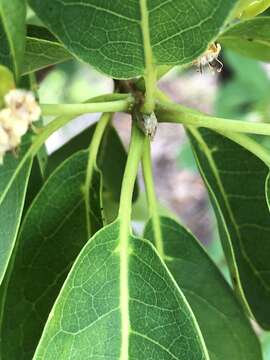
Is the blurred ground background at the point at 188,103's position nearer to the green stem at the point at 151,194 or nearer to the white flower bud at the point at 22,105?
the green stem at the point at 151,194

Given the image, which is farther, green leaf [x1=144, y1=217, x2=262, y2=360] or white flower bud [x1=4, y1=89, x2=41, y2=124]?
green leaf [x1=144, y1=217, x2=262, y2=360]

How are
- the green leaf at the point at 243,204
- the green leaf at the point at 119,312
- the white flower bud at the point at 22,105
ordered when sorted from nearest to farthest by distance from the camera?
the white flower bud at the point at 22,105, the green leaf at the point at 119,312, the green leaf at the point at 243,204

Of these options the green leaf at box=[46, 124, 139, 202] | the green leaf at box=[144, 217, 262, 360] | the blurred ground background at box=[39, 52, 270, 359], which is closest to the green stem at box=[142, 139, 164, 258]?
the green leaf at box=[144, 217, 262, 360]

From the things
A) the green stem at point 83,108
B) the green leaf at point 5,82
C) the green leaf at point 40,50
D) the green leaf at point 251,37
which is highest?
the green leaf at point 251,37

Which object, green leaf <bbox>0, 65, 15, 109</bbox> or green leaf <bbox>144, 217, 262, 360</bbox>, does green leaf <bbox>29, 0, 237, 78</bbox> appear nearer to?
green leaf <bbox>0, 65, 15, 109</bbox>

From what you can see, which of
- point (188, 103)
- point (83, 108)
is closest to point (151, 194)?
point (83, 108)

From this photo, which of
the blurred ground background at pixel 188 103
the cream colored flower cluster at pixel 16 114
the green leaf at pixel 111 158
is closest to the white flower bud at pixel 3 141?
the cream colored flower cluster at pixel 16 114
